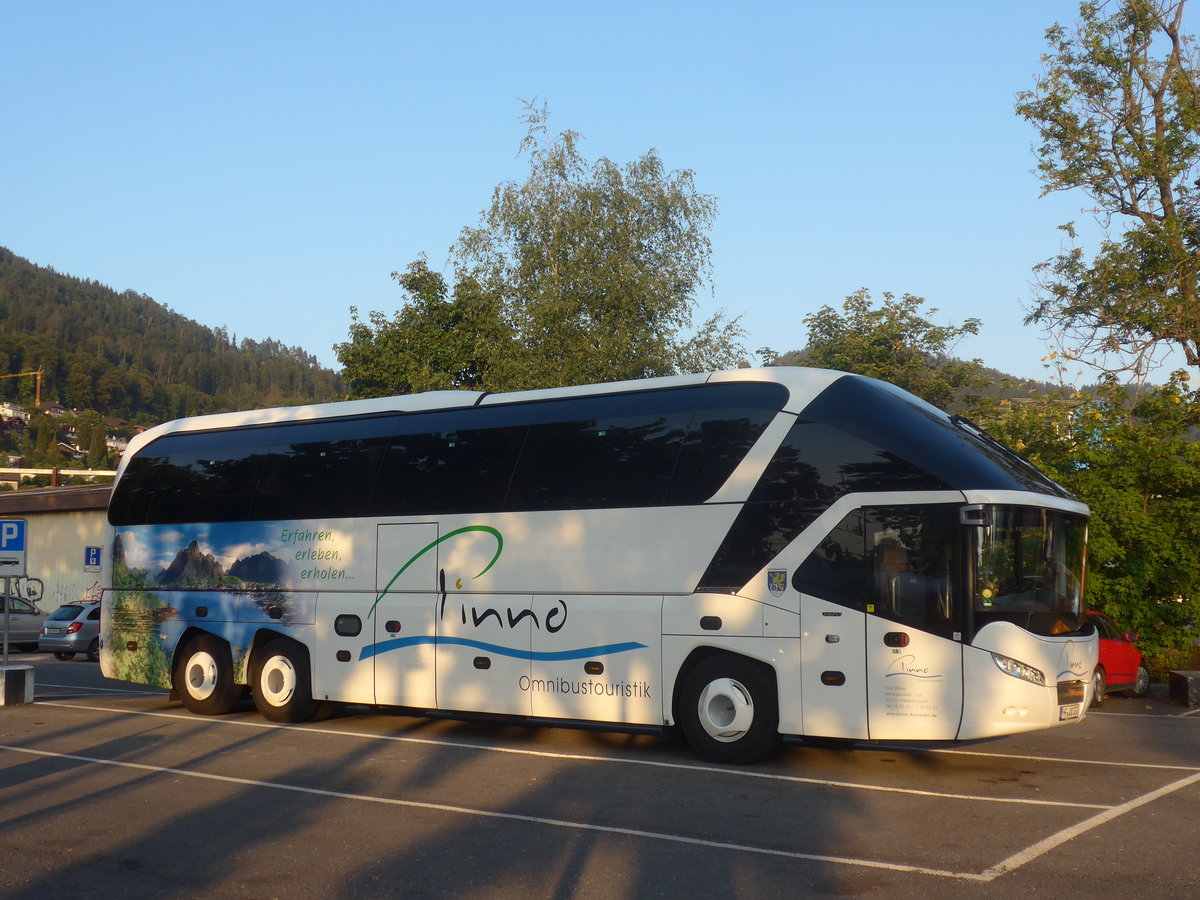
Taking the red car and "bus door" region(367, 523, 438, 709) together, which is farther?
the red car

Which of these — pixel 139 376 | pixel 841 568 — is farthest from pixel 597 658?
pixel 139 376

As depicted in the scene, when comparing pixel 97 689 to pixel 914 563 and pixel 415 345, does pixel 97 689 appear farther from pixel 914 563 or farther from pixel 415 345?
pixel 415 345

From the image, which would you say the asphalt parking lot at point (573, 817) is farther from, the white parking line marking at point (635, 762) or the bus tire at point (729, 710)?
the bus tire at point (729, 710)

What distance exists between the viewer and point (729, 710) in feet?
37.9

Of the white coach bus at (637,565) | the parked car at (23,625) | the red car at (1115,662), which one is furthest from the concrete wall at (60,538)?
the red car at (1115,662)

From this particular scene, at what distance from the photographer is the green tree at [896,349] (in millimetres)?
37188

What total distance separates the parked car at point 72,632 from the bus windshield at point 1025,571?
2578 centimetres

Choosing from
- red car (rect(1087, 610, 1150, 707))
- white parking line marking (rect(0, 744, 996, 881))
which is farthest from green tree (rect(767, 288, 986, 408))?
white parking line marking (rect(0, 744, 996, 881))

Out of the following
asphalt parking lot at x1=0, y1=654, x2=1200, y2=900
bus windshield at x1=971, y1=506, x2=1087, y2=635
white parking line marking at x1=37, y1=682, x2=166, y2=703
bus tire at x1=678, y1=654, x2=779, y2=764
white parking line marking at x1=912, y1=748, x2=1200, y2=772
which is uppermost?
bus windshield at x1=971, y1=506, x2=1087, y2=635

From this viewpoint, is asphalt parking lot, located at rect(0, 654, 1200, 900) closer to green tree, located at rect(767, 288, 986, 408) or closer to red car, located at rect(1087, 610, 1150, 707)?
red car, located at rect(1087, 610, 1150, 707)

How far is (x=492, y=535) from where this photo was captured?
13.2 metres

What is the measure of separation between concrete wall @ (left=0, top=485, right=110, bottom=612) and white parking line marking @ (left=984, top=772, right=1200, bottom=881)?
1430 inches

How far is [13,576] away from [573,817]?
41.2 ft

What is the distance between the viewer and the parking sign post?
16.9 meters
